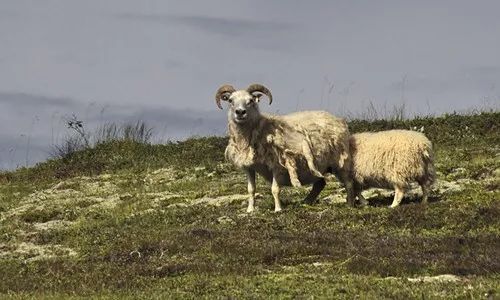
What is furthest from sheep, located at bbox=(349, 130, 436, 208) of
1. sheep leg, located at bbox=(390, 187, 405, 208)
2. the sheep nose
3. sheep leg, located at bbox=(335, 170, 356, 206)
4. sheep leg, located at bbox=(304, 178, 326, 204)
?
the sheep nose

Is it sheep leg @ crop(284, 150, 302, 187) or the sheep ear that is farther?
the sheep ear

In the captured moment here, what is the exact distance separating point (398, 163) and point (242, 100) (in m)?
3.72

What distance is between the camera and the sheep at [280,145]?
66.7 feet

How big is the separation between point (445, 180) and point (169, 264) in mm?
9906

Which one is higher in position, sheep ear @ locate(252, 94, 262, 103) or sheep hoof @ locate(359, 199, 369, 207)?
sheep ear @ locate(252, 94, 262, 103)

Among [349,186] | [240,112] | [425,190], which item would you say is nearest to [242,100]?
[240,112]

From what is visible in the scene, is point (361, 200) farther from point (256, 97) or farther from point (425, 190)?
point (256, 97)

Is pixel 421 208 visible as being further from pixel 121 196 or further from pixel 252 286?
pixel 121 196

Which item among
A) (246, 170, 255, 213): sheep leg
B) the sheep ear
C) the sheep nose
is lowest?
(246, 170, 255, 213): sheep leg

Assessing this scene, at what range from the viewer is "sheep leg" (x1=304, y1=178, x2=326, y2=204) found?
21.3 metres

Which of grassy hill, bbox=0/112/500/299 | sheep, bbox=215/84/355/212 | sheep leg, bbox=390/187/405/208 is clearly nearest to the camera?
grassy hill, bbox=0/112/500/299

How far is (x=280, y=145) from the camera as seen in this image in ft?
66.7

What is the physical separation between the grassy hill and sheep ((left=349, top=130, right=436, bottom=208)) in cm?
60

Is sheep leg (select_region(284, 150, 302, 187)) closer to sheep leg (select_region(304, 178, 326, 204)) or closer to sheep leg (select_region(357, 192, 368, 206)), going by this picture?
sheep leg (select_region(304, 178, 326, 204))
